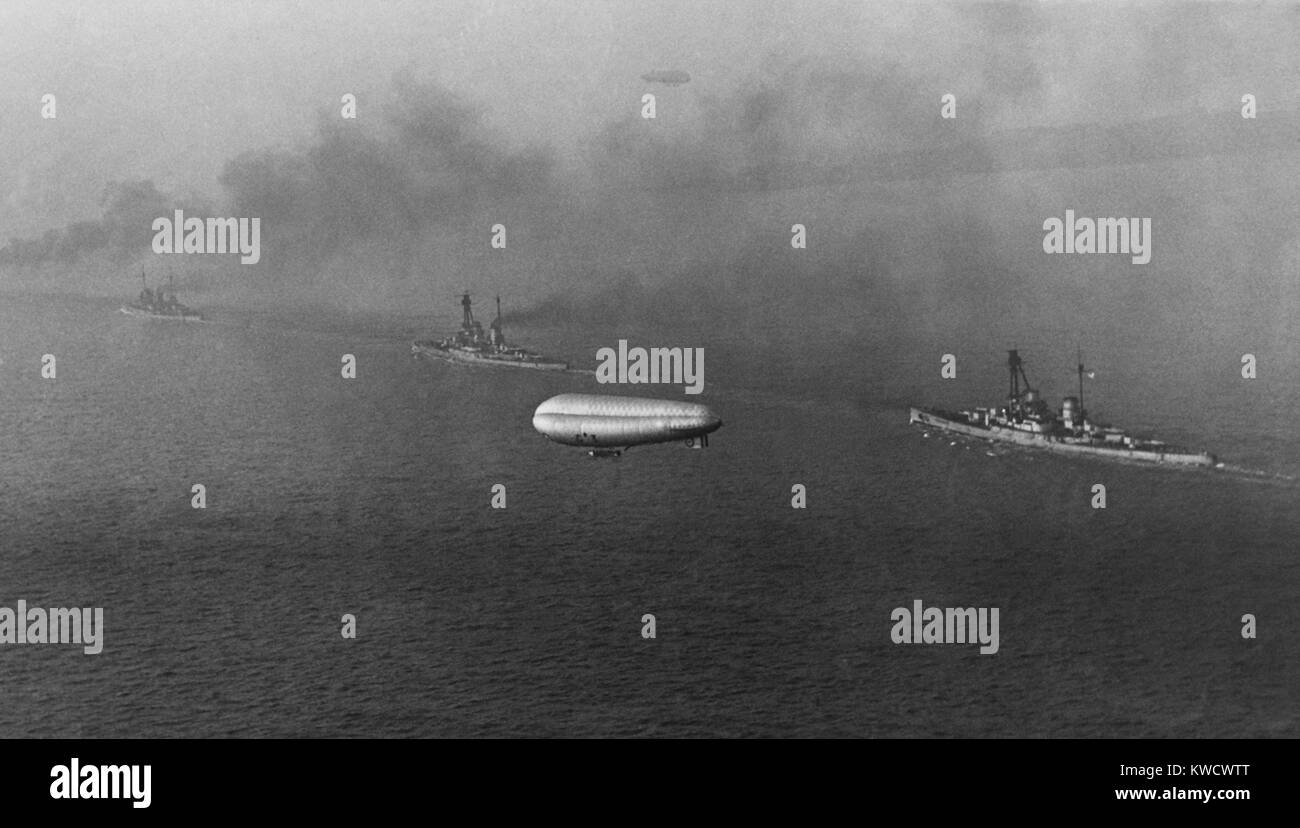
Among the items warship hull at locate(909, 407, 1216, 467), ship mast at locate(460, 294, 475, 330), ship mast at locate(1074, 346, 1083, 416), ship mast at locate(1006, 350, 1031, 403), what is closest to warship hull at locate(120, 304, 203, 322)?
ship mast at locate(460, 294, 475, 330)

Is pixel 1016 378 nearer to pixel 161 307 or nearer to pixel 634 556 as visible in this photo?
→ pixel 634 556

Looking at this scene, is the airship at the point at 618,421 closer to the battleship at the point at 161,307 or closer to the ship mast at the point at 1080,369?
the ship mast at the point at 1080,369

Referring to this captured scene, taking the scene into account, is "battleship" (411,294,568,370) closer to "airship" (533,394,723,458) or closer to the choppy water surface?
the choppy water surface

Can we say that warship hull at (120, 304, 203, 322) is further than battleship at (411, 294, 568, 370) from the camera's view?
Yes

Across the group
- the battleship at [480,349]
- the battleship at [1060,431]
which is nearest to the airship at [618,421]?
the battleship at [480,349]

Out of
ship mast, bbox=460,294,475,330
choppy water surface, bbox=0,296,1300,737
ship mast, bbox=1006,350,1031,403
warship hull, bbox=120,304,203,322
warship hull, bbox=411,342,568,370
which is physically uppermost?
warship hull, bbox=120,304,203,322
